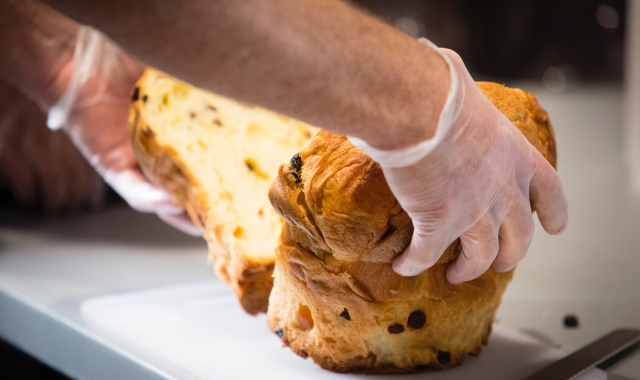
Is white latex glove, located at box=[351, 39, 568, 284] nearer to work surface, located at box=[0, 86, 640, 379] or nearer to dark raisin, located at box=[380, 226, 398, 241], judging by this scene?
dark raisin, located at box=[380, 226, 398, 241]

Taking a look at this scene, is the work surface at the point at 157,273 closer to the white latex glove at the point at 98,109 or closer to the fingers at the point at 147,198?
the fingers at the point at 147,198

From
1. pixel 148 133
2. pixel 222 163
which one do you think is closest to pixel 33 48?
pixel 148 133

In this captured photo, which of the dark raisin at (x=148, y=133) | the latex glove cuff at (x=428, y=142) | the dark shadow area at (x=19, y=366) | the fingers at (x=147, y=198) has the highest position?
the latex glove cuff at (x=428, y=142)

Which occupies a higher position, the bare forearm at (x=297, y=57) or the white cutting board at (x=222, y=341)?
the bare forearm at (x=297, y=57)

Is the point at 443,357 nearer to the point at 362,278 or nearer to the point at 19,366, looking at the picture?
the point at 362,278

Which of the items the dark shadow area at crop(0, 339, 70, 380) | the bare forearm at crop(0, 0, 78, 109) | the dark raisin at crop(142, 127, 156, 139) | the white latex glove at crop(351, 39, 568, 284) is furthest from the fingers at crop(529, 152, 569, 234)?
the bare forearm at crop(0, 0, 78, 109)

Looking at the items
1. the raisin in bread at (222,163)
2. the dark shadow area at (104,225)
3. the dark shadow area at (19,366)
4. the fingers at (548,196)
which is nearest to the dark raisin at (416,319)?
the fingers at (548,196)
